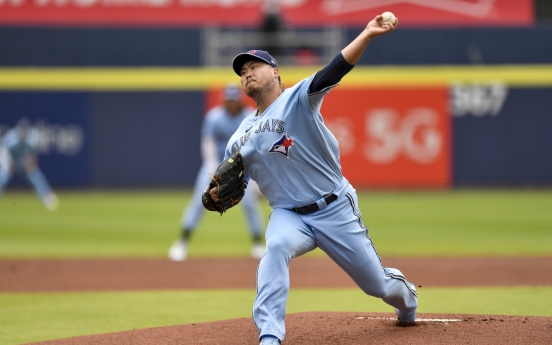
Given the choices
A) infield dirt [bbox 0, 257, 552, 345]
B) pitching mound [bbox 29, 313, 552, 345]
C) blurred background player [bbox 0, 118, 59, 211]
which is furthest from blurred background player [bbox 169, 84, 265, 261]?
blurred background player [bbox 0, 118, 59, 211]

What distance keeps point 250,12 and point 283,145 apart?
64.6 ft

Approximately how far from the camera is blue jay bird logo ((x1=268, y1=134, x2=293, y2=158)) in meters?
4.87

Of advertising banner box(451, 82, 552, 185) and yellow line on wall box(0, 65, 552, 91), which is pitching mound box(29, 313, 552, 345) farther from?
advertising banner box(451, 82, 552, 185)

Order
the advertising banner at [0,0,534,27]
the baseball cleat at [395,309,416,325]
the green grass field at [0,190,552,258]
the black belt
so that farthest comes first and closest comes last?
the advertising banner at [0,0,534,27]
the green grass field at [0,190,552,258]
the baseball cleat at [395,309,416,325]
the black belt

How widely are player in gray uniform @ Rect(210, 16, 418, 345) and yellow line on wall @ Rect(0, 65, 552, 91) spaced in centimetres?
1456

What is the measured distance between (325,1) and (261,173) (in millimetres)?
19508

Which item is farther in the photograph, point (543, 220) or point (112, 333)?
point (543, 220)

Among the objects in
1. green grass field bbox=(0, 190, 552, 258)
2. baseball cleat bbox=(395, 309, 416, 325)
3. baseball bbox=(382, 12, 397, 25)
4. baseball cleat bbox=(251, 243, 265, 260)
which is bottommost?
green grass field bbox=(0, 190, 552, 258)

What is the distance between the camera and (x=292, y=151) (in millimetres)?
4891

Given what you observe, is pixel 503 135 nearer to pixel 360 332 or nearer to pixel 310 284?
pixel 310 284

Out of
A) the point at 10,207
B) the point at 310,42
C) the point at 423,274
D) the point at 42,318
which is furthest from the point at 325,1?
the point at 42,318

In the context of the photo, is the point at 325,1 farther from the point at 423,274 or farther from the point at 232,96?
the point at 423,274

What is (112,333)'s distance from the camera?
218 inches

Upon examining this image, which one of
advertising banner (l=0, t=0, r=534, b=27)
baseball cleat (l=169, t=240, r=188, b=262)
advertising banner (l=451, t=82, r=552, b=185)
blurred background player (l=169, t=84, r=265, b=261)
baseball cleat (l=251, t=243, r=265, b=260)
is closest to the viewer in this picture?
blurred background player (l=169, t=84, r=265, b=261)
